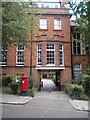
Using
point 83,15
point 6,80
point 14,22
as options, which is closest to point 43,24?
point 83,15

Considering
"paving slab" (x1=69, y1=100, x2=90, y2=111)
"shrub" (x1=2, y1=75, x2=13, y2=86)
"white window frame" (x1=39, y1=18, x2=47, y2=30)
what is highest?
"white window frame" (x1=39, y1=18, x2=47, y2=30)

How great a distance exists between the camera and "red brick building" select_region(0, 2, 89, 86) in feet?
60.6

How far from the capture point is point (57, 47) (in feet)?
61.7

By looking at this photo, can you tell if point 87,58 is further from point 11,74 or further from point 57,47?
point 11,74

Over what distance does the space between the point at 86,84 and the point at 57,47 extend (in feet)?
22.0

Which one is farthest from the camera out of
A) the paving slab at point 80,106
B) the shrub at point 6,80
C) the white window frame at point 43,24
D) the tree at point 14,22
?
the white window frame at point 43,24

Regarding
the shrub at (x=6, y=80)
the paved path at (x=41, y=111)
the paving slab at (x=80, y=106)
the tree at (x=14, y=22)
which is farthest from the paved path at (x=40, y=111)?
the shrub at (x=6, y=80)

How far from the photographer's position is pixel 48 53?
1903 centimetres

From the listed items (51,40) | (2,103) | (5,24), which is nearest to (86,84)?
(51,40)

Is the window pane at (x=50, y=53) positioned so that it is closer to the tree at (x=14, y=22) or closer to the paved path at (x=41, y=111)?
the tree at (x=14, y=22)

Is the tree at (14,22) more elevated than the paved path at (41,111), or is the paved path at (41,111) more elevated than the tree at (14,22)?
the tree at (14,22)

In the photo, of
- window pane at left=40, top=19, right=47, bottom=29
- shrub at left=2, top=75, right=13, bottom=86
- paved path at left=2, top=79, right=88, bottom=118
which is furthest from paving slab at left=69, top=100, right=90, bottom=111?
window pane at left=40, top=19, right=47, bottom=29

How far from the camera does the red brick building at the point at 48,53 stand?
60.6 ft

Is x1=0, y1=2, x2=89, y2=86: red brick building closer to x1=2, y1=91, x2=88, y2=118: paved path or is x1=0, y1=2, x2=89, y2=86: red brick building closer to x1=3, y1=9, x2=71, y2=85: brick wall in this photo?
x1=3, y1=9, x2=71, y2=85: brick wall
